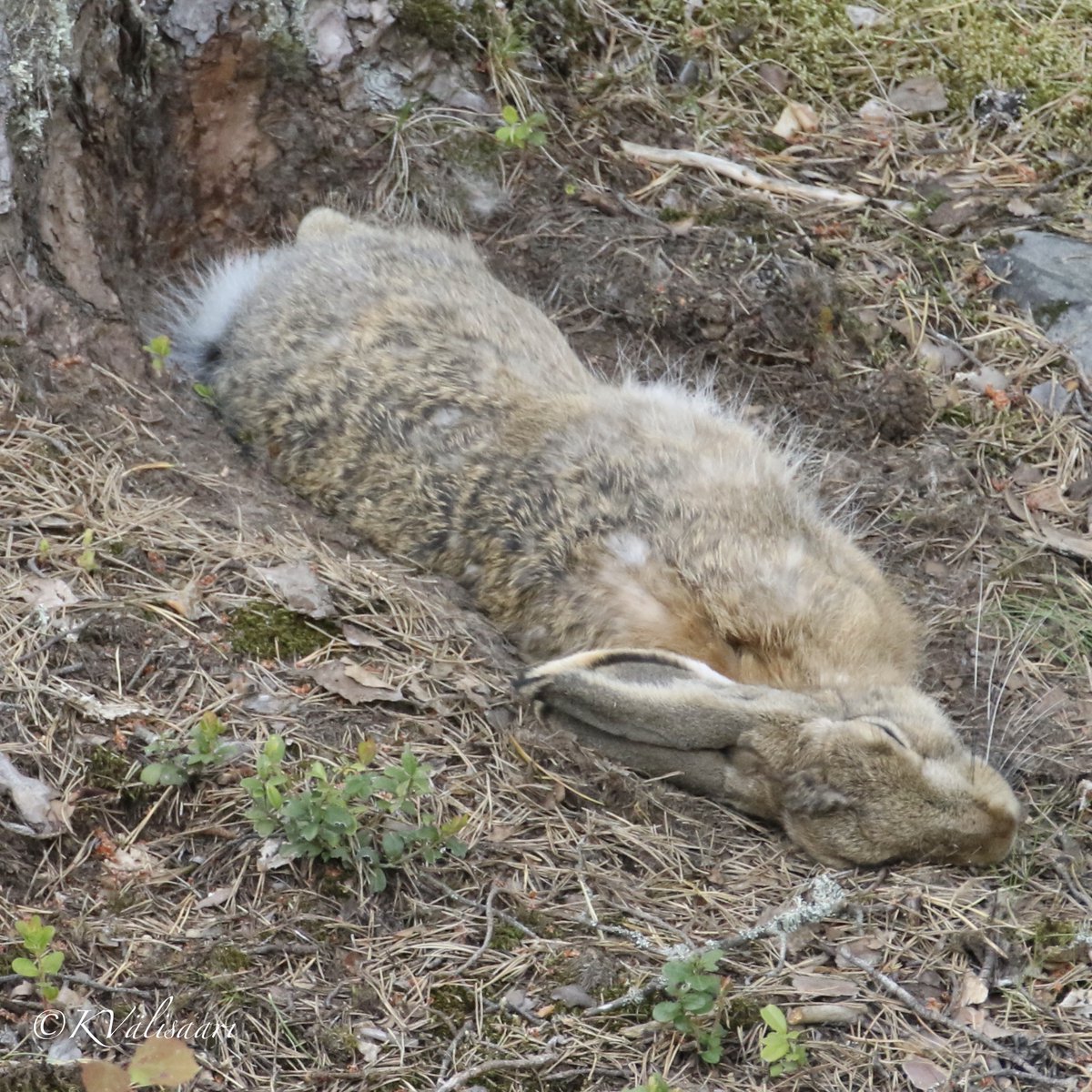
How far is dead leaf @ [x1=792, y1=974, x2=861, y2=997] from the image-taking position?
3.39 metres

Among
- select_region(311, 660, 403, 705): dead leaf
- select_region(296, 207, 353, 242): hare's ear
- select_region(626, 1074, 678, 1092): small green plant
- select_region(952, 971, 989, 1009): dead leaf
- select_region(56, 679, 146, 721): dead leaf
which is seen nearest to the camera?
select_region(626, 1074, 678, 1092): small green plant

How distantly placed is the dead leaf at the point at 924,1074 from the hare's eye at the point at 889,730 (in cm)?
96

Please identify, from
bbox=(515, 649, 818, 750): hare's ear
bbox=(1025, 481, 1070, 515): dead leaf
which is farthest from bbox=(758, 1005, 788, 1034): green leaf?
bbox=(1025, 481, 1070, 515): dead leaf

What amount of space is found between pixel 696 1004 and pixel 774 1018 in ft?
0.61

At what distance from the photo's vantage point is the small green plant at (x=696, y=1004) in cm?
321

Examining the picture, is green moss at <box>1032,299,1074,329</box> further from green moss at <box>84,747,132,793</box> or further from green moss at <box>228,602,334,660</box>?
green moss at <box>84,747,132,793</box>

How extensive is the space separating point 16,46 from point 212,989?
3692 millimetres

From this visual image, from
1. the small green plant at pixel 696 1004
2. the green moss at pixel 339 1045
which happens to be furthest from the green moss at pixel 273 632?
the small green plant at pixel 696 1004

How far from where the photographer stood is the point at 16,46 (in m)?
5.09

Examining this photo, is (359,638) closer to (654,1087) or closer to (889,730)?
(889,730)

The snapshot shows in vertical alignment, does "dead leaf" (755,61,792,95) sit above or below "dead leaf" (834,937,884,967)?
above

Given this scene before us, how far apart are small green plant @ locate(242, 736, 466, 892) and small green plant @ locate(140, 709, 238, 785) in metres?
0.12

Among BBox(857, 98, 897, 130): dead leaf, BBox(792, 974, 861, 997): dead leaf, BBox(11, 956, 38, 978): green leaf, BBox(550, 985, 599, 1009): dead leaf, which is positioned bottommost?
BBox(792, 974, 861, 997): dead leaf

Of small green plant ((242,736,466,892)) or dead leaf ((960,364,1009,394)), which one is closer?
small green plant ((242,736,466,892))
